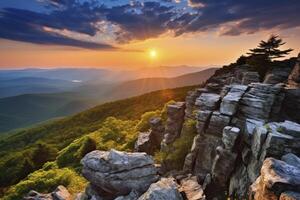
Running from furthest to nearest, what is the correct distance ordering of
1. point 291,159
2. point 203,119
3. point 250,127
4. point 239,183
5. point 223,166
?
point 203,119 → point 223,166 → point 250,127 → point 239,183 → point 291,159

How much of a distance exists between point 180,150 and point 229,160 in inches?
368

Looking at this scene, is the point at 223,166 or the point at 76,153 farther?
the point at 76,153

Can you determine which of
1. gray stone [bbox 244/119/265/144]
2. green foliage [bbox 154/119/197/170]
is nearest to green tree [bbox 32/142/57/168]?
green foliage [bbox 154/119/197/170]

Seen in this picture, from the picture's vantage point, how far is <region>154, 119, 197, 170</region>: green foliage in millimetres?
31312

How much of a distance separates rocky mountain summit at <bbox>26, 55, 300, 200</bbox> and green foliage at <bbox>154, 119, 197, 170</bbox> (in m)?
1.35

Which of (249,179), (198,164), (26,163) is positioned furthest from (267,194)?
(26,163)

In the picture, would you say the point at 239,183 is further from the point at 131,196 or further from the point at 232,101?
the point at 131,196

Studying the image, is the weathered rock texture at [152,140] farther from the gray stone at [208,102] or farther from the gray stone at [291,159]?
the gray stone at [291,159]

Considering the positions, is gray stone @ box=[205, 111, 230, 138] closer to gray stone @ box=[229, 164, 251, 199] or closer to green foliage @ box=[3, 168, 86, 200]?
gray stone @ box=[229, 164, 251, 199]

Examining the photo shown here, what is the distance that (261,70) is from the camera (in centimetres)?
4309

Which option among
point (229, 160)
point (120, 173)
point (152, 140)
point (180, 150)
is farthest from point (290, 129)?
point (152, 140)

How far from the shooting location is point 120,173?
22422 mm

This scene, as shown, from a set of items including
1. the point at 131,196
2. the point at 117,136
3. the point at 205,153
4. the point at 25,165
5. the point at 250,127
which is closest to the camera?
the point at 131,196

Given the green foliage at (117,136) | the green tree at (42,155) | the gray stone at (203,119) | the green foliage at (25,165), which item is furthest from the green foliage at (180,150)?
the green tree at (42,155)
